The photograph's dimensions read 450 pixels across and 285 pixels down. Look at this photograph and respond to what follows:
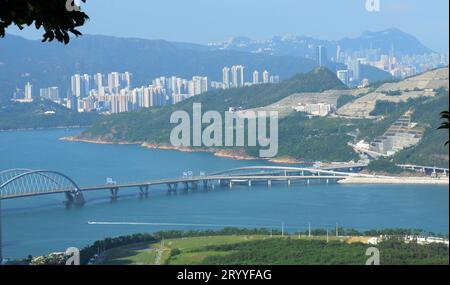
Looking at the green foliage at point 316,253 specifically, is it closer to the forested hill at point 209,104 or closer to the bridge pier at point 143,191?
the bridge pier at point 143,191

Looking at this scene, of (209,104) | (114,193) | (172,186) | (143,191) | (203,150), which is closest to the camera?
(114,193)

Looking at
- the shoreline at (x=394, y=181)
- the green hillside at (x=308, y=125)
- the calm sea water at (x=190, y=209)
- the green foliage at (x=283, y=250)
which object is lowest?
the calm sea water at (x=190, y=209)

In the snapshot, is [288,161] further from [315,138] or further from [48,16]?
[48,16]

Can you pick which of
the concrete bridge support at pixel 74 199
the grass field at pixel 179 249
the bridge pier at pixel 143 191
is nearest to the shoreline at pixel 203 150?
the bridge pier at pixel 143 191

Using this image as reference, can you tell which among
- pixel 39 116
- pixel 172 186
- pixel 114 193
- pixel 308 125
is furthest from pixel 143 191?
pixel 39 116

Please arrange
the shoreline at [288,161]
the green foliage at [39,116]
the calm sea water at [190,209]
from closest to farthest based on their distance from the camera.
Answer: the calm sea water at [190,209] < the shoreline at [288,161] < the green foliage at [39,116]
